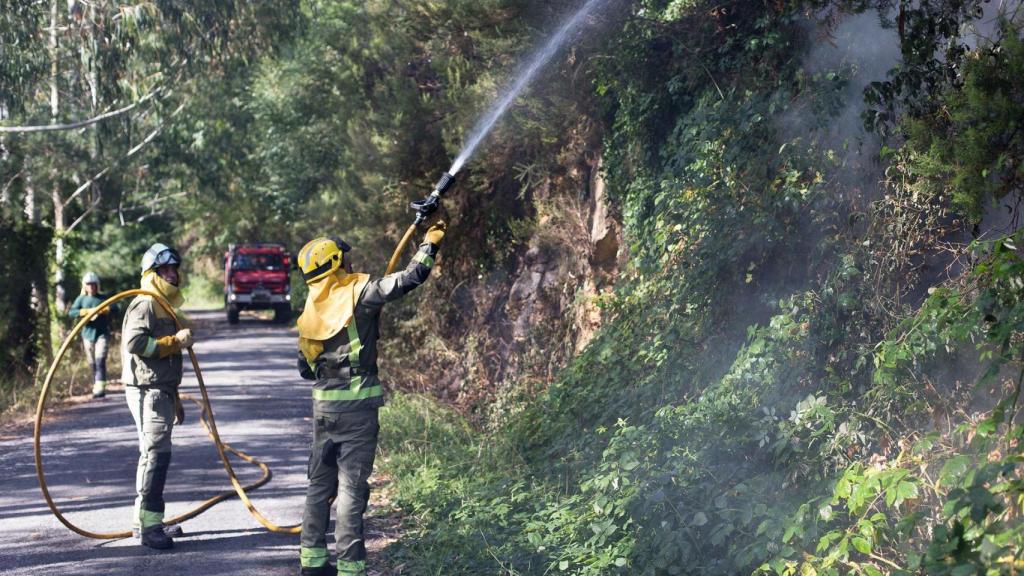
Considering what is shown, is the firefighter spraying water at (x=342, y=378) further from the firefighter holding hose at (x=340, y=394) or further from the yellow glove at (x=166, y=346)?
the yellow glove at (x=166, y=346)

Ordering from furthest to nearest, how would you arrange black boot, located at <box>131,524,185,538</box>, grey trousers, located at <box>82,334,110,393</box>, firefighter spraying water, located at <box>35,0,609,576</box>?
grey trousers, located at <box>82,334,110,393</box> → black boot, located at <box>131,524,185,538</box> → firefighter spraying water, located at <box>35,0,609,576</box>

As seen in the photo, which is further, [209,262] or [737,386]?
[209,262]

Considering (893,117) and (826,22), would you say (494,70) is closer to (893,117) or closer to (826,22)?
(826,22)

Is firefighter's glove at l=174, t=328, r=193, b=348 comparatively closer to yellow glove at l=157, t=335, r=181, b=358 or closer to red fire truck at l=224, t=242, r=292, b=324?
yellow glove at l=157, t=335, r=181, b=358

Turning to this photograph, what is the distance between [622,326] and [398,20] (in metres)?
7.50

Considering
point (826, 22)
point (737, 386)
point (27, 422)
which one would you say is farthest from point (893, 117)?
point (27, 422)

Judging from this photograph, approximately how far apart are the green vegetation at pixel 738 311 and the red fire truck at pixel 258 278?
20450 millimetres

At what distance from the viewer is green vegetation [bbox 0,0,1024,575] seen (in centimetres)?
524

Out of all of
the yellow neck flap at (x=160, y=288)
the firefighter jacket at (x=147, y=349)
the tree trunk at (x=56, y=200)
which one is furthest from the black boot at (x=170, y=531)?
the tree trunk at (x=56, y=200)

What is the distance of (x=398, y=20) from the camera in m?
15.0

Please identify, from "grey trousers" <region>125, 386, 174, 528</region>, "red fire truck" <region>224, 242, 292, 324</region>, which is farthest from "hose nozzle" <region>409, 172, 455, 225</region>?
"red fire truck" <region>224, 242, 292, 324</region>

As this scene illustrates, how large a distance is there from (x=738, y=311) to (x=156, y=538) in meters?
4.43

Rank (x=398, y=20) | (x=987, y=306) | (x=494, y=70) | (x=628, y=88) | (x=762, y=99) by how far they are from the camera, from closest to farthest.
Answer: (x=987, y=306) < (x=762, y=99) < (x=628, y=88) < (x=494, y=70) < (x=398, y=20)

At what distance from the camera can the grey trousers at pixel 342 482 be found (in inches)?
250
